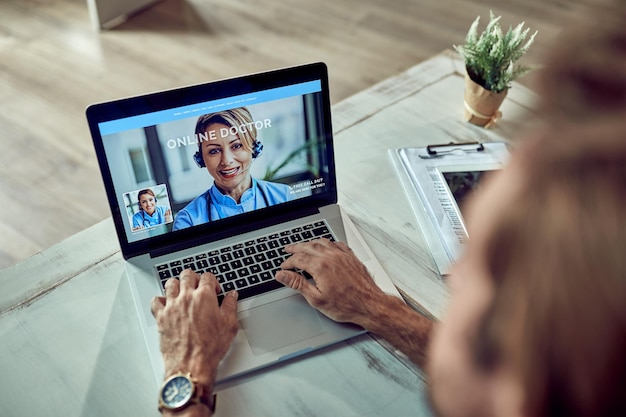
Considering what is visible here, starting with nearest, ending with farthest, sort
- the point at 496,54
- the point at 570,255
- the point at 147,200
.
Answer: the point at 570,255, the point at 147,200, the point at 496,54

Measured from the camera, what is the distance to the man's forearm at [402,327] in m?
0.95

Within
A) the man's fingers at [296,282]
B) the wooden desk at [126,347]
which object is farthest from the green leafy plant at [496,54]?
the man's fingers at [296,282]

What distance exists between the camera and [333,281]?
3.27ft

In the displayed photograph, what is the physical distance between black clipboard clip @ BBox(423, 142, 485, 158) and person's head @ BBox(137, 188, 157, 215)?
1.98 feet

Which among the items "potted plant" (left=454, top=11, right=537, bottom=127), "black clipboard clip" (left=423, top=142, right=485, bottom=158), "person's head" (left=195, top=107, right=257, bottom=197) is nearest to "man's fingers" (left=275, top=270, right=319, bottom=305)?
"person's head" (left=195, top=107, right=257, bottom=197)

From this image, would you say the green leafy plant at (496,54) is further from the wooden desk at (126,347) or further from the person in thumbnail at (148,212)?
the person in thumbnail at (148,212)

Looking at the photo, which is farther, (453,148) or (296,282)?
(453,148)

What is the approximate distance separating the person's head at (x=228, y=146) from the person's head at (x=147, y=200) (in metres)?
0.10

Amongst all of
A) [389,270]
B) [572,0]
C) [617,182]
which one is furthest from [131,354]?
[572,0]

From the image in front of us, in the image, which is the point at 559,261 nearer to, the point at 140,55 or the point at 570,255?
the point at 570,255

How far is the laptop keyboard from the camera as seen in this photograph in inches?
40.7

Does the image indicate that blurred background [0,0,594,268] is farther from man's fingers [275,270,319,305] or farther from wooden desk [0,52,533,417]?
man's fingers [275,270,319,305]

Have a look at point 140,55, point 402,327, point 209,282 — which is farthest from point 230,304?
point 140,55

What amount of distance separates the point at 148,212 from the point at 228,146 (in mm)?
183
